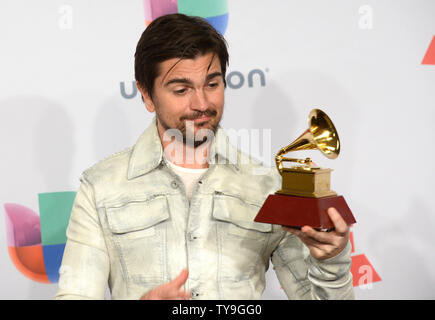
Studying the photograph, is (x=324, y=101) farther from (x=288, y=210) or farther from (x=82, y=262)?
(x=82, y=262)

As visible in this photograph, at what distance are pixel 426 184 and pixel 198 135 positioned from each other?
55.8 inches

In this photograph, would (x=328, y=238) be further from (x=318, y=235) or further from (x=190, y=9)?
(x=190, y=9)

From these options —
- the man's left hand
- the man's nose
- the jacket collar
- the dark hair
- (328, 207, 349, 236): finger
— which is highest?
the dark hair

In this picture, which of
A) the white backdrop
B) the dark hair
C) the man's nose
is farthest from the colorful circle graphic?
the man's nose

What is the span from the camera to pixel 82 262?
2.09 m

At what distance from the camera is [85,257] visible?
2.10m

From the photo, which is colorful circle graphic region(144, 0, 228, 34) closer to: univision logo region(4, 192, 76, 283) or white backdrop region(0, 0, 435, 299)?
white backdrop region(0, 0, 435, 299)

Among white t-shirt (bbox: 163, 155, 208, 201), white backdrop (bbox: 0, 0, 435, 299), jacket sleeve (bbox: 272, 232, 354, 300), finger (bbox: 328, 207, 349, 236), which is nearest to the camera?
finger (bbox: 328, 207, 349, 236)

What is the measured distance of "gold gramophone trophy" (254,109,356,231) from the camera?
1.75 meters

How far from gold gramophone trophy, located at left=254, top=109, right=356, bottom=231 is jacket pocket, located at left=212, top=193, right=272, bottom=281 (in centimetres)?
33

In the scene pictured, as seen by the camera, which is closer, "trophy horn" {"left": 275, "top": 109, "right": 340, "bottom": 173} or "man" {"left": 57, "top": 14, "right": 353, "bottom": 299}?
"trophy horn" {"left": 275, "top": 109, "right": 340, "bottom": 173}

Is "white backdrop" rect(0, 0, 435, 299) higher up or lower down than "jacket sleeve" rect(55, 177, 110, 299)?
higher up

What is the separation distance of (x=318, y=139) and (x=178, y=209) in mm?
642
